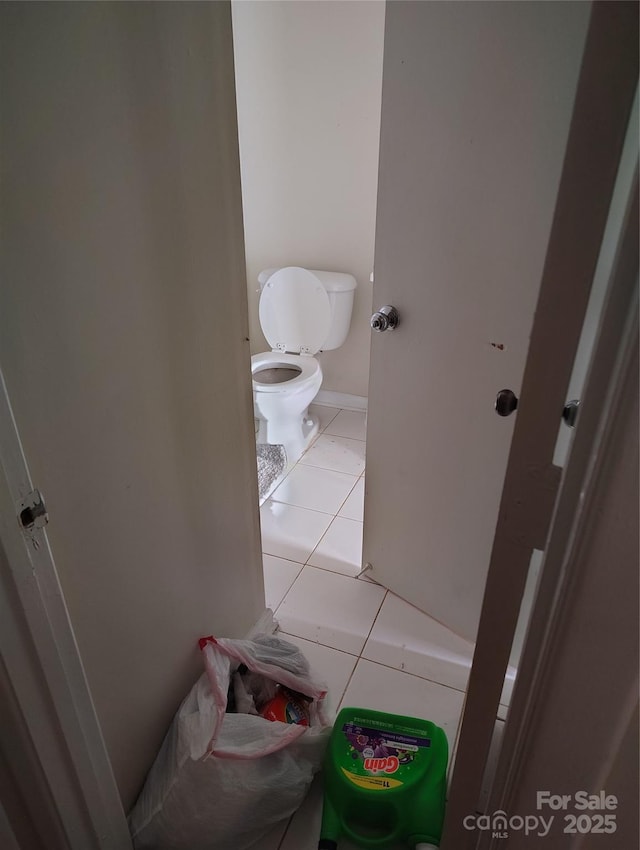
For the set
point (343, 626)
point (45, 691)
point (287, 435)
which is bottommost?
point (343, 626)

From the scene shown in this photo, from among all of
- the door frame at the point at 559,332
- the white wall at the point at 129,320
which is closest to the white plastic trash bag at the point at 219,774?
the white wall at the point at 129,320

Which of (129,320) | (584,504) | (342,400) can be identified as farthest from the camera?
(342,400)

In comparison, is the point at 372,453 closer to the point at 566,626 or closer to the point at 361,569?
the point at 361,569

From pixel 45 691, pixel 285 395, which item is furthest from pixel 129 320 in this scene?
pixel 285 395

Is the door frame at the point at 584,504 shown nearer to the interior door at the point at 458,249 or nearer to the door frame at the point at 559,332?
the door frame at the point at 559,332

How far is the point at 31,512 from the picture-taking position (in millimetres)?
698

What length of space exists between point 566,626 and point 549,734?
0.16 m

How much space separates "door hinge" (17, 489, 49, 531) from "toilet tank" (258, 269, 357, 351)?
2003 millimetres

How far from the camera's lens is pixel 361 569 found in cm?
188

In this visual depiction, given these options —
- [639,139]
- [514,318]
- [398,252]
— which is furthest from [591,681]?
[398,252]

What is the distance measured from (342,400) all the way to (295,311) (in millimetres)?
641

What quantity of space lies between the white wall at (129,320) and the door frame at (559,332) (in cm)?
60

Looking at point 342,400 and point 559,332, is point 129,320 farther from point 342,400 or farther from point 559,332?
point 342,400
